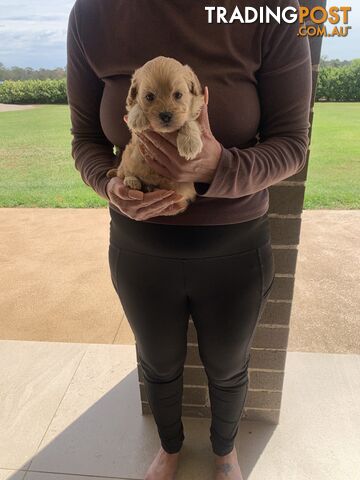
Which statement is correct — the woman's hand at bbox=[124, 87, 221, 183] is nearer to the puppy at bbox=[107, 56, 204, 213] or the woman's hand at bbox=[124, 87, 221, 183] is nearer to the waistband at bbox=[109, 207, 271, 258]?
the puppy at bbox=[107, 56, 204, 213]

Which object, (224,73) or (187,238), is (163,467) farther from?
(224,73)

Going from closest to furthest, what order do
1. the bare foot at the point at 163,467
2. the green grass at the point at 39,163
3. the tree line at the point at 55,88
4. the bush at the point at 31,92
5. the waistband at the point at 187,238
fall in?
1. the waistband at the point at 187,238
2. the bare foot at the point at 163,467
3. the tree line at the point at 55,88
4. the green grass at the point at 39,163
5. the bush at the point at 31,92

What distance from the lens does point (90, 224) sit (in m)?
4.39

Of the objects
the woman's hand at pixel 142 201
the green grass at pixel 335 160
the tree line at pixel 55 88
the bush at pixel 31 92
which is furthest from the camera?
the bush at pixel 31 92

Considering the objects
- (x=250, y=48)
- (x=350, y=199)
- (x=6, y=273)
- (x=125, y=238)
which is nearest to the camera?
(x=250, y=48)

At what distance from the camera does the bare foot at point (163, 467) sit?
1547 mm

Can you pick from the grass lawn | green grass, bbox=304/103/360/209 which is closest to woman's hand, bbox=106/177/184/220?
green grass, bbox=304/103/360/209

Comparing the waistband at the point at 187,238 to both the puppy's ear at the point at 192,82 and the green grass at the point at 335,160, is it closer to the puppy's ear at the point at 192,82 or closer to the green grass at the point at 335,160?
the puppy's ear at the point at 192,82

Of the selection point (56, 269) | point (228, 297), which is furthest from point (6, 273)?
point (228, 297)

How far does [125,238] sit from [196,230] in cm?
21

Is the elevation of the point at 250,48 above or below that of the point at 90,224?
above

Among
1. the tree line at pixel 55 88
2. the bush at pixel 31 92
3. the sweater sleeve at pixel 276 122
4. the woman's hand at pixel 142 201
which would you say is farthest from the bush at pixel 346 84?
the woman's hand at pixel 142 201

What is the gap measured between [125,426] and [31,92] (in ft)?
19.6

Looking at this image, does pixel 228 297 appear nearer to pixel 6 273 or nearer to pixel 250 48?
pixel 250 48
